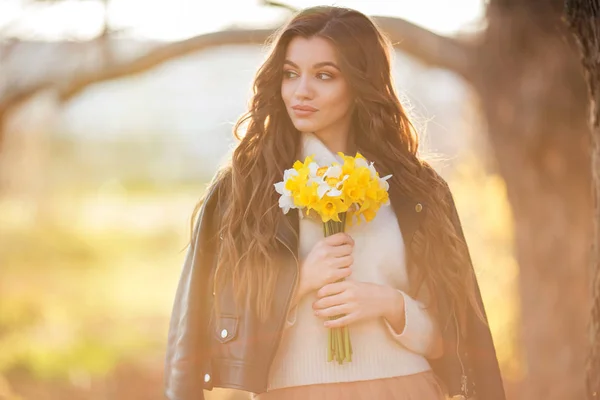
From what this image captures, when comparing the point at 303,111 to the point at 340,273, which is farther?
the point at 303,111

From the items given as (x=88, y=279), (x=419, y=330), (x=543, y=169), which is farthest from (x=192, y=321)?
(x=88, y=279)

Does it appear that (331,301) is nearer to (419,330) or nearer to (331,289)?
(331,289)

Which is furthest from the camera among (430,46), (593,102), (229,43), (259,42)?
(430,46)

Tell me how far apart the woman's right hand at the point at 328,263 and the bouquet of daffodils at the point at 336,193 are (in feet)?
0.11

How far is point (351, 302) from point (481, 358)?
1.58ft

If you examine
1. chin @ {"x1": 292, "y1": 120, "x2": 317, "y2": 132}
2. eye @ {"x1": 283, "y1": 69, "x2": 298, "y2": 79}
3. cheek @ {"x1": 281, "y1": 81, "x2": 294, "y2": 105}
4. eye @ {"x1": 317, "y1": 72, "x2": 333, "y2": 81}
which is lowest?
chin @ {"x1": 292, "y1": 120, "x2": 317, "y2": 132}

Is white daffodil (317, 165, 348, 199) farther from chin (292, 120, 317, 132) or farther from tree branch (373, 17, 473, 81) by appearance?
tree branch (373, 17, 473, 81)

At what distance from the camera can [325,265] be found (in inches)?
76.7

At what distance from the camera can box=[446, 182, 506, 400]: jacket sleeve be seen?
2.16 metres

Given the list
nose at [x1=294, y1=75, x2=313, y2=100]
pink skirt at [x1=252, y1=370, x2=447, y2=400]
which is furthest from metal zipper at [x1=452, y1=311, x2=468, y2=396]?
nose at [x1=294, y1=75, x2=313, y2=100]

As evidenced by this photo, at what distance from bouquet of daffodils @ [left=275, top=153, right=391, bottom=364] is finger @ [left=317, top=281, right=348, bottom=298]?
0.32ft

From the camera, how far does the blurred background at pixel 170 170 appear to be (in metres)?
3.54

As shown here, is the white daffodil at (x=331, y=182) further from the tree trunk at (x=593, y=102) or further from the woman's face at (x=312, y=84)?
the tree trunk at (x=593, y=102)

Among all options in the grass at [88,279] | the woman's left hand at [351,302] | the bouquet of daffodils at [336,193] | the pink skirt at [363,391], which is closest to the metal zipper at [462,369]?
the pink skirt at [363,391]
